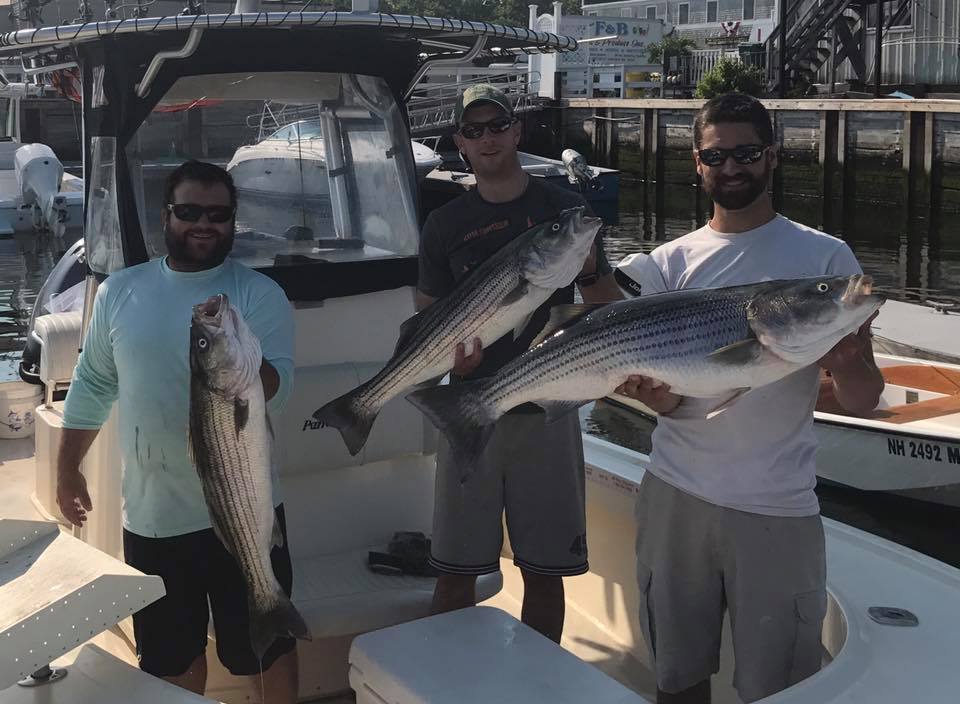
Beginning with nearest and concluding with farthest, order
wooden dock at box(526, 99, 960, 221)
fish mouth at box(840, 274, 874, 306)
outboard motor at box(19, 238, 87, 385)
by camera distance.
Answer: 1. fish mouth at box(840, 274, 874, 306)
2. outboard motor at box(19, 238, 87, 385)
3. wooden dock at box(526, 99, 960, 221)

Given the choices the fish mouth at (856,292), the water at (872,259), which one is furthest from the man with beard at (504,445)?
the water at (872,259)

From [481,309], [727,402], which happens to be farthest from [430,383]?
[727,402]

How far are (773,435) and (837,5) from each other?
29627mm

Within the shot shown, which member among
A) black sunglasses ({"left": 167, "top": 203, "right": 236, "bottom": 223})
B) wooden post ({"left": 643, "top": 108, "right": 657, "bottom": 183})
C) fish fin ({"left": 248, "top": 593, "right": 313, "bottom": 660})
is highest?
wooden post ({"left": 643, "top": 108, "right": 657, "bottom": 183})

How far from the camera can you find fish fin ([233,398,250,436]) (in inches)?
108

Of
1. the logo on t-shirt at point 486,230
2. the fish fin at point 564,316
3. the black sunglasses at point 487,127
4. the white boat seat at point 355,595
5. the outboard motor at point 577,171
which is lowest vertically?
the white boat seat at point 355,595

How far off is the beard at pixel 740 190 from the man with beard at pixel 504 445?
48cm

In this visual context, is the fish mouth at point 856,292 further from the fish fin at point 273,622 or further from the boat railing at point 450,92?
the boat railing at point 450,92

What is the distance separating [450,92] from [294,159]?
7.92 m

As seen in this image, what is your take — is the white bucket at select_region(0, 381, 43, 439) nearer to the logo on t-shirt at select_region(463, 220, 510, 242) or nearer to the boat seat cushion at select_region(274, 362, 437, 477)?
the boat seat cushion at select_region(274, 362, 437, 477)

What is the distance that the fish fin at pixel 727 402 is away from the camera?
274cm

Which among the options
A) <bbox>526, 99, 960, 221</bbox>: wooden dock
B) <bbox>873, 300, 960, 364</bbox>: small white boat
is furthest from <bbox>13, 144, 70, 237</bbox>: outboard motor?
<bbox>873, 300, 960, 364</bbox>: small white boat

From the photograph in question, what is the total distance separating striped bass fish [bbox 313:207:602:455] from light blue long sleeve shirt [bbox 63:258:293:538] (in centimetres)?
25

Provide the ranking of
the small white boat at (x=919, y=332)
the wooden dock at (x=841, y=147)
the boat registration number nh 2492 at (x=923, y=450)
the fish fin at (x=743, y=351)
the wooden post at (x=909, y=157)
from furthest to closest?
the wooden post at (x=909, y=157) → the wooden dock at (x=841, y=147) → the small white boat at (x=919, y=332) → the boat registration number nh 2492 at (x=923, y=450) → the fish fin at (x=743, y=351)
